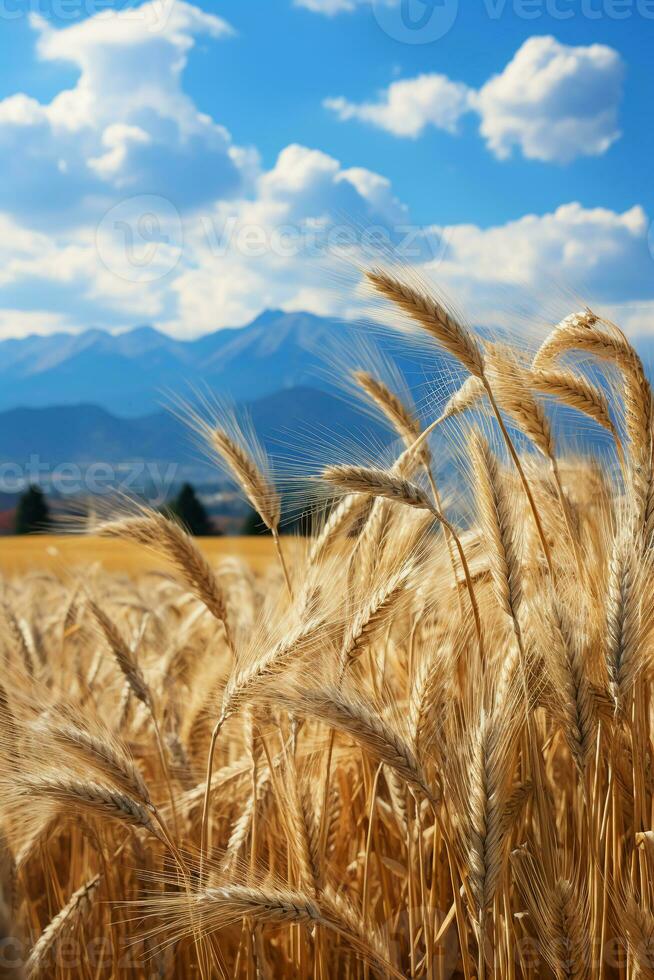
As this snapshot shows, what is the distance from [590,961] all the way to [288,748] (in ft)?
2.46

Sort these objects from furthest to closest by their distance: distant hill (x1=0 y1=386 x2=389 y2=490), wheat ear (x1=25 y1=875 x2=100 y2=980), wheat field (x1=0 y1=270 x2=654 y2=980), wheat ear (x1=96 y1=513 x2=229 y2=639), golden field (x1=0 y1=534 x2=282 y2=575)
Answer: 1. distant hill (x1=0 y1=386 x2=389 y2=490)
2. golden field (x1=0 y1=534 x2=282 y2=575)
3. wheat ear (x1=96 y1=513 x2=229 y2=639)
4. wheat ear (x1=25 y1=875 x2=100 y2=980)
5. wheat field (x1=0 y1=270 x2=654 y2=980)

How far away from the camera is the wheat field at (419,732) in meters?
1.40

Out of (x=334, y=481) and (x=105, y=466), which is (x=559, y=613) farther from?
(x=105, y=466)

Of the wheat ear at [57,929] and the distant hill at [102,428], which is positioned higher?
the distant hill at [102,428]

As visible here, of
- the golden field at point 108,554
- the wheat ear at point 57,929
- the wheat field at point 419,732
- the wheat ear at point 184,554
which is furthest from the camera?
the golden field at point 108,554

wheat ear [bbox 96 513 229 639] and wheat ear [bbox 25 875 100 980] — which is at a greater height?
wheat ear [bbox 96 513 229 639]

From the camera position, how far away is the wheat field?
1401mm

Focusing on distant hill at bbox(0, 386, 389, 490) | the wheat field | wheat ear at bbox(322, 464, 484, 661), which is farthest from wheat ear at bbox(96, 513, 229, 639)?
distant hill at bbox(0, 386, 389, 490)

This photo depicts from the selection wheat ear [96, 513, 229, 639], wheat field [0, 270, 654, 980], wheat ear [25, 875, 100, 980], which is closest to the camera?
wheat field [0, 270, 654, 980]

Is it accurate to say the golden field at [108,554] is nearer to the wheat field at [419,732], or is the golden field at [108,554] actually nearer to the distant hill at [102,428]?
the wheat field at [419,732]

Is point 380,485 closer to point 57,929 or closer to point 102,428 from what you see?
point 57,929

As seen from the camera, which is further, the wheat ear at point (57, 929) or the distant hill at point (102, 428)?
the distant hill at point (102, 428)

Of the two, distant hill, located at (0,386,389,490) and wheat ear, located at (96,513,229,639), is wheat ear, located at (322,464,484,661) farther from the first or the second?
distant hill, located at (0,386,389,490)

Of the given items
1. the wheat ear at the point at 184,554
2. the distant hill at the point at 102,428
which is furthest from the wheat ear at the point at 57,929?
the distant hill at the point at 102,428
